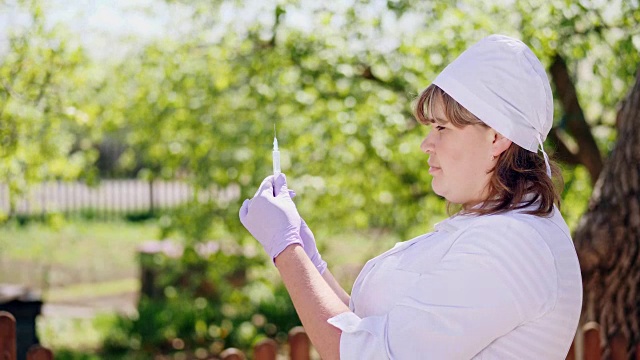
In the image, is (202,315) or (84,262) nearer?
(202,315)

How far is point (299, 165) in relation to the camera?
15.8ft

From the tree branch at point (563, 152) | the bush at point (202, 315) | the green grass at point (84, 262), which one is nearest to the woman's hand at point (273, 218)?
the tree branch at point (563, 152)

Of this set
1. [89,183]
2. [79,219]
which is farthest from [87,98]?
[79,219]

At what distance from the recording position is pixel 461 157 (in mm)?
1686

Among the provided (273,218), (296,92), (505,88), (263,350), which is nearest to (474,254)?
(505,88)

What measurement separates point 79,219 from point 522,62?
1148 cm

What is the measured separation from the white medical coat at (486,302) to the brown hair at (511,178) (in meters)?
0.04

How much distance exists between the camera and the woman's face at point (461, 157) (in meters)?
1.67

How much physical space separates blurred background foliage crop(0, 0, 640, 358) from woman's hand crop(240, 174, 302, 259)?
7.20ft

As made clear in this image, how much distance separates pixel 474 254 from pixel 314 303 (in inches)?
12.6

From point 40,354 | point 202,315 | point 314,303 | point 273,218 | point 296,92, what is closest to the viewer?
point 314,303

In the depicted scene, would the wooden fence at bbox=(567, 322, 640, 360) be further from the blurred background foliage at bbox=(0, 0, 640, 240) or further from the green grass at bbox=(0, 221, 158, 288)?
the green grass at bbox=(0, 221, 158, 288)

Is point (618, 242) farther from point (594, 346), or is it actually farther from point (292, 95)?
point (292, 95)

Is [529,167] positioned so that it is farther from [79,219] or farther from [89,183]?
[79,219]
